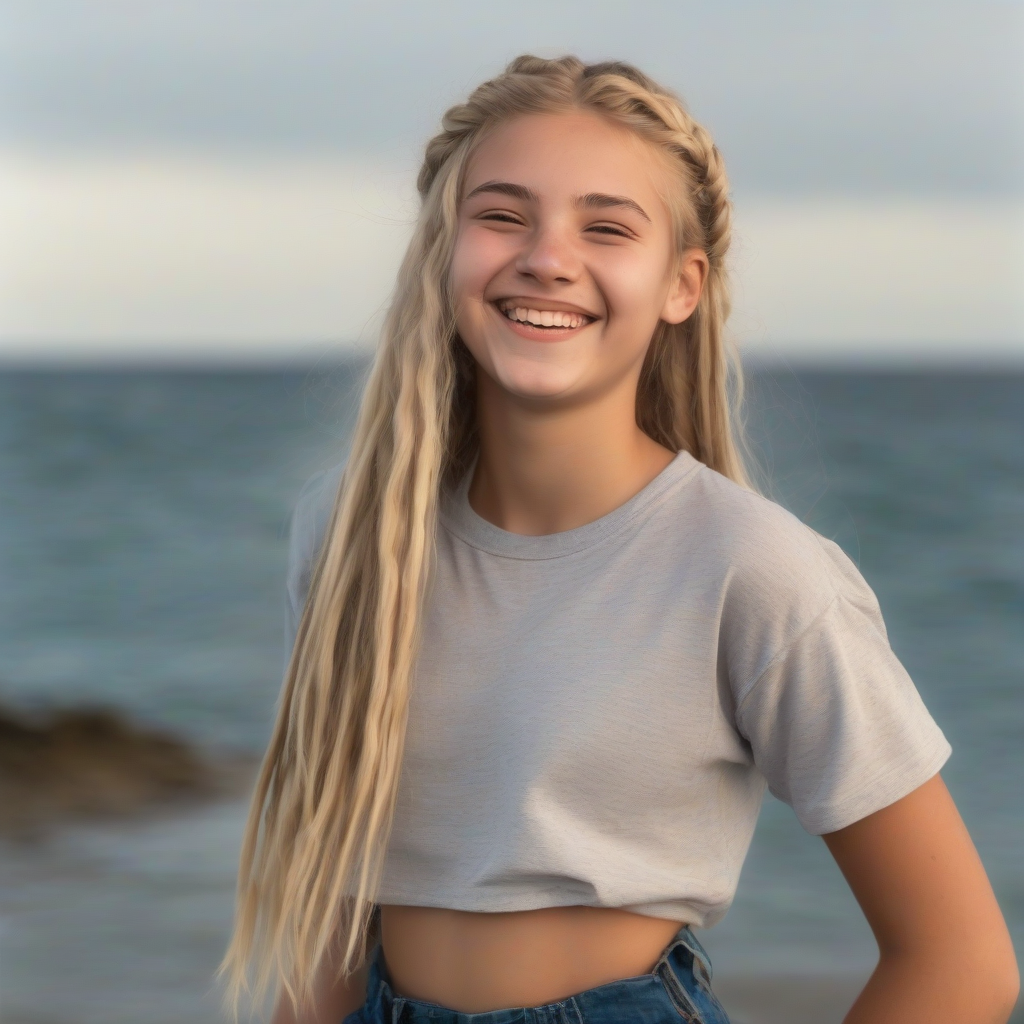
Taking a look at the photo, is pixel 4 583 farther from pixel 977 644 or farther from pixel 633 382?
pixel 633 382

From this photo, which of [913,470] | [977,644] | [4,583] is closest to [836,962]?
[977,644]

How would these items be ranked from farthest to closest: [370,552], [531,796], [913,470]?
1. [913,470]
2. [370,552]
3. [531,796]

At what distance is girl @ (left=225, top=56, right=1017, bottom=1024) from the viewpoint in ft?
4.91

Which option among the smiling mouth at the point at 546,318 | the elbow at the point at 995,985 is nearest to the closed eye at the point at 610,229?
the smiling mouth at the point at 546,318

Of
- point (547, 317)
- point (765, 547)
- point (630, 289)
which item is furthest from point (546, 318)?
point (765, 547)

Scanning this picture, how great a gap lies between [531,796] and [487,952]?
20cm

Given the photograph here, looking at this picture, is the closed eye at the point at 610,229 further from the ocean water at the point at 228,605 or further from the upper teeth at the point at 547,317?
the ocean water at the point at 228,605

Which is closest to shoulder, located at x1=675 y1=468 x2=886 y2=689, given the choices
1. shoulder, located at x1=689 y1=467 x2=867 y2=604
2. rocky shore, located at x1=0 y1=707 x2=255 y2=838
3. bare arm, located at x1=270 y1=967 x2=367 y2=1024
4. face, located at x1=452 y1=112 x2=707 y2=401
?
shoulder, located at x1=689 y1=467 x2=867 y2=604

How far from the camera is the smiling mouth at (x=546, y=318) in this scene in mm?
1590

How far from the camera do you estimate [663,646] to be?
1.51m

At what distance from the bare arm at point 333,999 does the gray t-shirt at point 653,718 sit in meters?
0.27

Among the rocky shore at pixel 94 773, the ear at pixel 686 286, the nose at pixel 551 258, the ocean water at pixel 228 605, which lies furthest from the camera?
the rocky shore at pixel 94 773

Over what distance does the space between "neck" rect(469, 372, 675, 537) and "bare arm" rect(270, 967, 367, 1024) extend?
0.66m

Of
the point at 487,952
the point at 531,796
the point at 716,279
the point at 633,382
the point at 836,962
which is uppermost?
the point at 716,279
